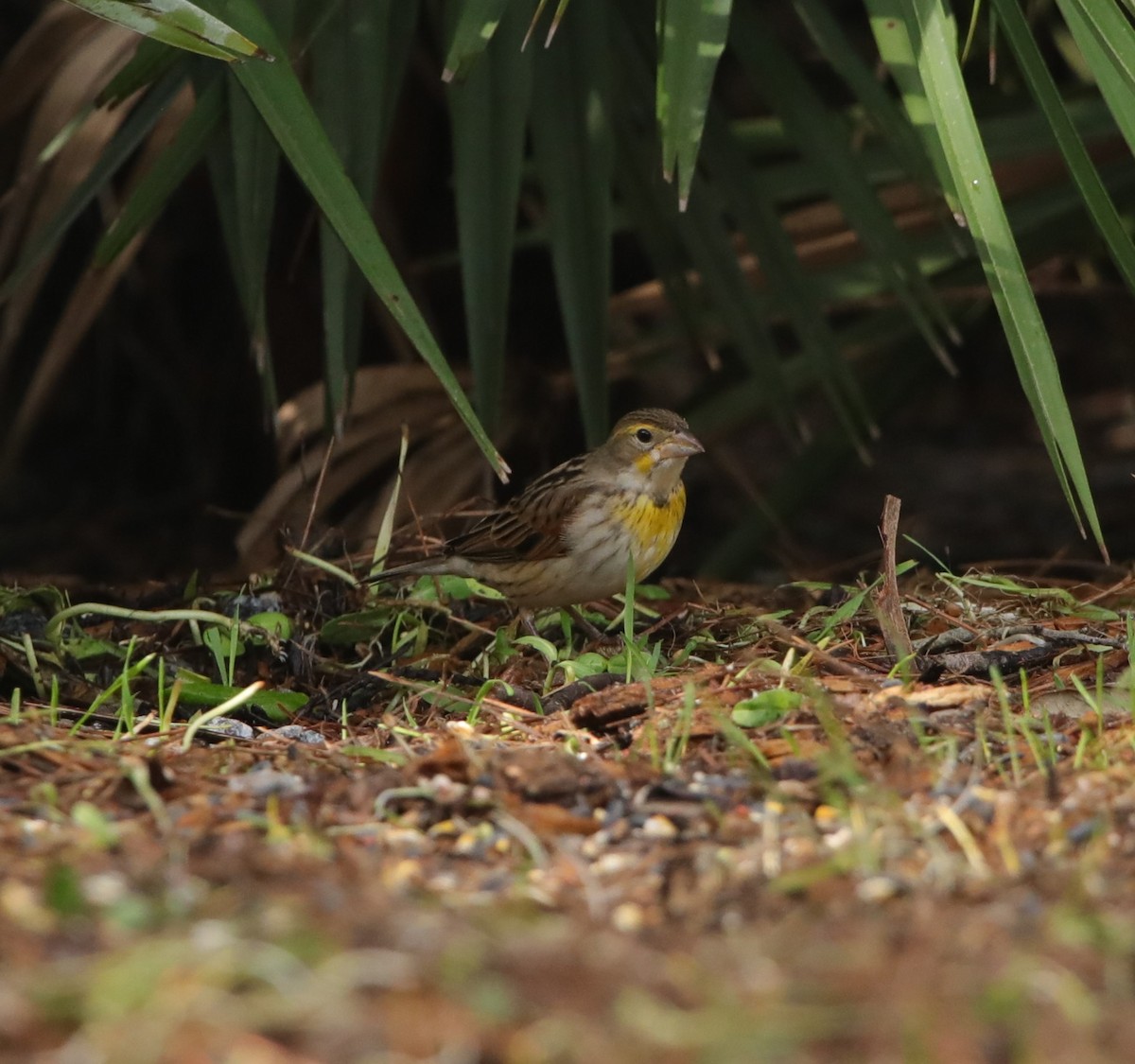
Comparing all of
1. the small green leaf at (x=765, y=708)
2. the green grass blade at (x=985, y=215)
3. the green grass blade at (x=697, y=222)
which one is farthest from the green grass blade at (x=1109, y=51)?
the green grass blade at (x=697, y=222)

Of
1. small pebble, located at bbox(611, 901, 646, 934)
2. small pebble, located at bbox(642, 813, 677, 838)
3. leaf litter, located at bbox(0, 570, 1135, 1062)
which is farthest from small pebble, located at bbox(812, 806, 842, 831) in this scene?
small pebble, located at bbox(611, 901, 646, 934)

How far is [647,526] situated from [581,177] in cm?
93

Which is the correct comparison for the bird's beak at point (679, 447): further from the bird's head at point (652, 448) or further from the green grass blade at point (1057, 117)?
the green grass blade at point (1057, 117)

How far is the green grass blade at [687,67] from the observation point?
314cm

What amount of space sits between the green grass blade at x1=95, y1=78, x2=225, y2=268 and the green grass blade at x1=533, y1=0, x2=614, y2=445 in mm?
1043

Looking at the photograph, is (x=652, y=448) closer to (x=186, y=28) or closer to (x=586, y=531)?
(x=586, y=531)

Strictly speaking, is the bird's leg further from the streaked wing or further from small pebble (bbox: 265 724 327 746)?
small pebble (bbox: 265 724 327 746)

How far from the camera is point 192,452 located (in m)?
7.92

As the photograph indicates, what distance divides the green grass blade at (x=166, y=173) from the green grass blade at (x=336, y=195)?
1.62 feet

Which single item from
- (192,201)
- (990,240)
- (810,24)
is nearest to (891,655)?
(990,240)

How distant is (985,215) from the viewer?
3244 millimetres

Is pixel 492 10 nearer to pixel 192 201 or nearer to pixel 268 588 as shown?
pixel 268 588

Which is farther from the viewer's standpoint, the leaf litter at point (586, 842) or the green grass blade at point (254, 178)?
the green grass blade at point (254, 178)

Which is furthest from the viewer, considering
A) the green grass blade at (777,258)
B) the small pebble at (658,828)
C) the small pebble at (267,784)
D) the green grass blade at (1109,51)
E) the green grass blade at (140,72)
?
the green grass blade at (777,258)
